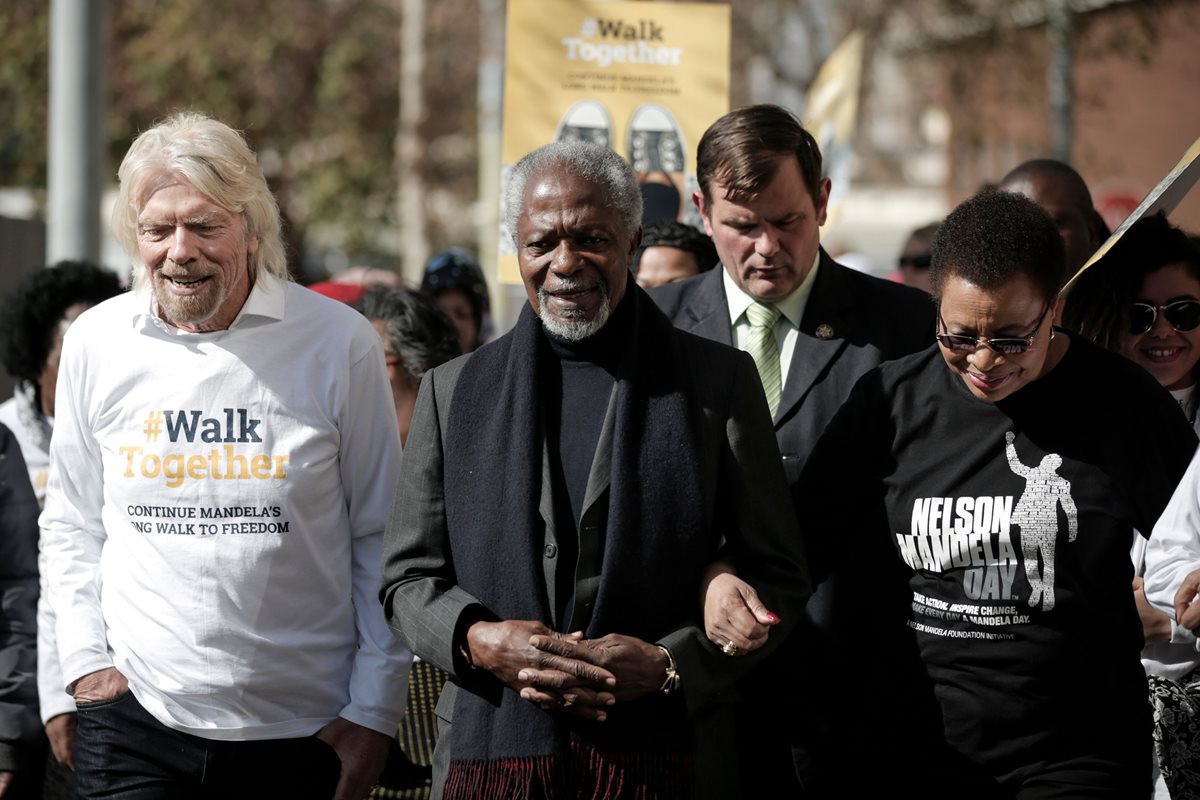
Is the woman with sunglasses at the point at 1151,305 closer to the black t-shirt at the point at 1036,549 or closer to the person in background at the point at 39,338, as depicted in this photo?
the black t-shirt at the point at 1036,549

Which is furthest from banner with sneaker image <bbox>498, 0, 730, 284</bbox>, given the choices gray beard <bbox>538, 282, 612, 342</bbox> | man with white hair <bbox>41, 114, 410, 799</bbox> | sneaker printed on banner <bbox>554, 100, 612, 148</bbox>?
gray beard <bbox>538, 282, 612, 342</bbox>

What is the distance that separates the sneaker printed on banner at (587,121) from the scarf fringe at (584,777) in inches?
150

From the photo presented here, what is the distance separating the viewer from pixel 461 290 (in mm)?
6895

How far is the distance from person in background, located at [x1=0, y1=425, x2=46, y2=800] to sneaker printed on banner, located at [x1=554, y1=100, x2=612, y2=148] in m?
2.81

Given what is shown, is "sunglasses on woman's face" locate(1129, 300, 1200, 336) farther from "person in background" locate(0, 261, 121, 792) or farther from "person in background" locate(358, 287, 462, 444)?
"person in background" locate(0, 261, 121, 792)

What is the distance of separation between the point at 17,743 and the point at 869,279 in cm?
289

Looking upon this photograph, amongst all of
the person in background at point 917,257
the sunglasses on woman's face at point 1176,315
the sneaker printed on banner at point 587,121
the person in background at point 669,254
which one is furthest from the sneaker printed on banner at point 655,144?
the sunglasses on woman's face at point 1176,315

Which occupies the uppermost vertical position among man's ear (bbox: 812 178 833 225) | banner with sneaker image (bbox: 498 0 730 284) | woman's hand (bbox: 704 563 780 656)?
banner with sneaker image (bbox: 498 0 730 284)

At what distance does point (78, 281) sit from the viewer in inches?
219

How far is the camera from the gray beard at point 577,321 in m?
3.52

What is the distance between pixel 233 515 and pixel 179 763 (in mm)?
603

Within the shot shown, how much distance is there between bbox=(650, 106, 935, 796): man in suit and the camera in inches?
158

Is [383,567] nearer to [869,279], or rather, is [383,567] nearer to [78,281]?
[869,279]

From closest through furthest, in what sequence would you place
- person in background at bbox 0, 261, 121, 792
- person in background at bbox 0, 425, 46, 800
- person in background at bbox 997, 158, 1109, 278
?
person in background at bbox 0, 425, 46, 800 → person in background at bbox 0, 261, 121, 792 → person in background at bbox 997, 158, 1109, 278
